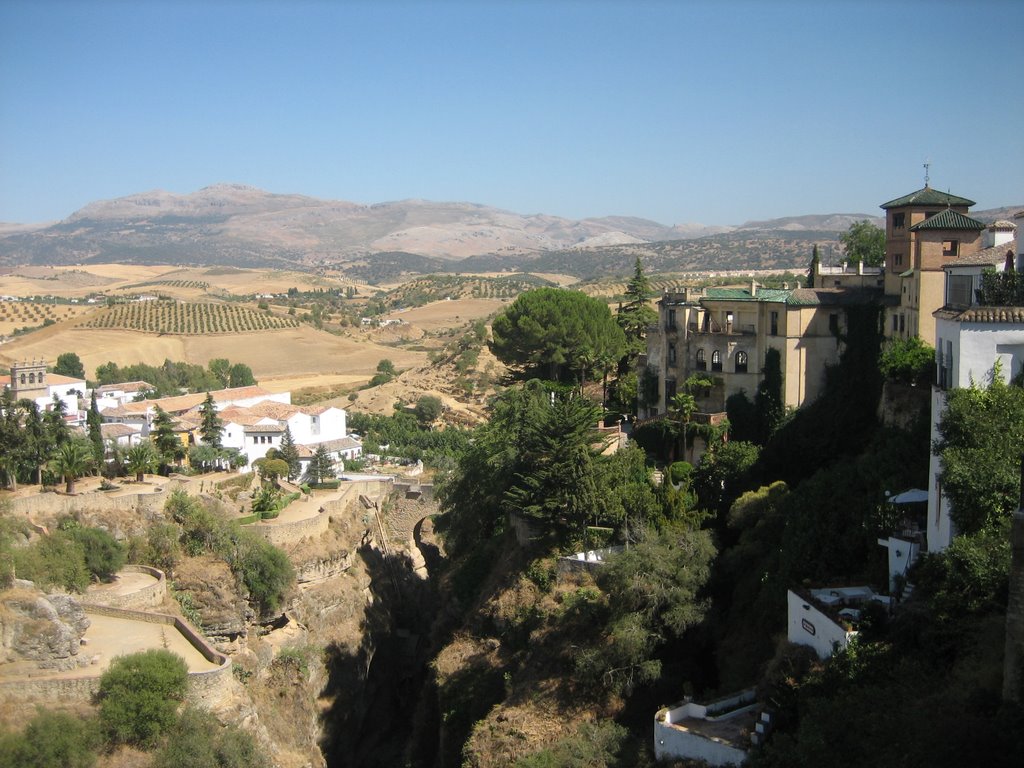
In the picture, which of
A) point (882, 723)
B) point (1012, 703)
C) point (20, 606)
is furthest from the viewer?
point (20, 606)

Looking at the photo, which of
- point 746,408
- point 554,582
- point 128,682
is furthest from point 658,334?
point 128,682

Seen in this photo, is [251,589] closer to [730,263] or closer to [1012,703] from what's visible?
[1012,703]

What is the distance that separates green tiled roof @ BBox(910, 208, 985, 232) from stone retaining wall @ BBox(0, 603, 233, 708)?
21.5 metres

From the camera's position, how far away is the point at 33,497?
31719 millimetres

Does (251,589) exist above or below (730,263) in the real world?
below

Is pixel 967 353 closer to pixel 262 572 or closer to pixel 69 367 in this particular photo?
pixel 262 572

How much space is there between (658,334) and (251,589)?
51.3 feet

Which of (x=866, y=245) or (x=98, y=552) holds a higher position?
(x=866, y=245)

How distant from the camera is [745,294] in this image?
32250 millimetres

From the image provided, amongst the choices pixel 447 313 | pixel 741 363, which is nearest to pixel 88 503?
pixel 741 363

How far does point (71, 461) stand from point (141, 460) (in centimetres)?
301

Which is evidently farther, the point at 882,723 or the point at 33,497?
the point at 33,497

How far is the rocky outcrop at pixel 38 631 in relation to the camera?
25.2 meters

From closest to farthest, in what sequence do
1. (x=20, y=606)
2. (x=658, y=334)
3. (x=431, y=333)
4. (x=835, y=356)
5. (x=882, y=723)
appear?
(x=882, y=723)
(x=20, y=606)
(x=835, y=356)
(x=658, y=334)
(x=431, y=333)
